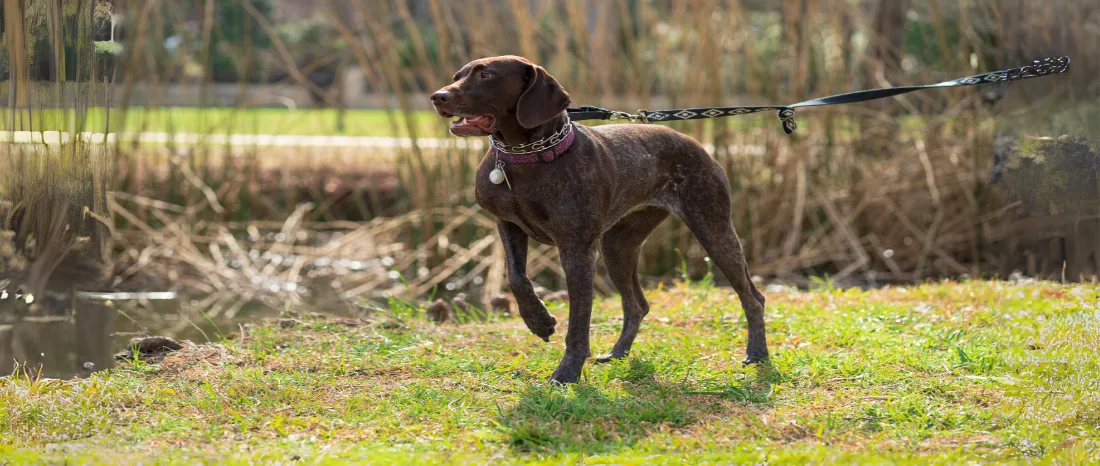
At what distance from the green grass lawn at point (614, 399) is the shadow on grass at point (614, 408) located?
0.01m

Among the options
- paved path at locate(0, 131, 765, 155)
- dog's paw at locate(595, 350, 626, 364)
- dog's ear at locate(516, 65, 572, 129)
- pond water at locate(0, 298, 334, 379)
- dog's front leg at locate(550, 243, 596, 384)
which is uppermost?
dog's ear at locate(516, 65, 572, 129)

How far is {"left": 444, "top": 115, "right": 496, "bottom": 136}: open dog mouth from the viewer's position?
13.2ft

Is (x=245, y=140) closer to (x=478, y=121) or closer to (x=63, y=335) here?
(x=63, y=335)

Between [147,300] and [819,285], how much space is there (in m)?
4.98

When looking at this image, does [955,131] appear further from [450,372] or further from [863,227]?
[450,372]

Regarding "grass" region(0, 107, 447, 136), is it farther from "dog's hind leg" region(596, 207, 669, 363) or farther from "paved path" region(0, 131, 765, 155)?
"dog's hind leg" region(596, 207, 669, 363)

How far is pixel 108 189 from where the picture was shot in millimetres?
5090

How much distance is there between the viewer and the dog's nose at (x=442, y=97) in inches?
153

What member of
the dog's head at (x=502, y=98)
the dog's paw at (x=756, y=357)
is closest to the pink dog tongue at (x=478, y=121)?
the dog's head at (x=502, y=98)

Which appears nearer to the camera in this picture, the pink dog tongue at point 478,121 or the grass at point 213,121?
the pink dog tongue at point 478,121

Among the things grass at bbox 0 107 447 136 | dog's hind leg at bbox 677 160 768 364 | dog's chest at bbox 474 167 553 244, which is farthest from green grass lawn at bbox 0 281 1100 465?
grass at bbox 0 107 447 136

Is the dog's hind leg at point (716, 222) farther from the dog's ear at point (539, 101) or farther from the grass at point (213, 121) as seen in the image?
the grass at point (213, 121)

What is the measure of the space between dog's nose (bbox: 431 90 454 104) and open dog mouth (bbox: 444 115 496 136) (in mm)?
108

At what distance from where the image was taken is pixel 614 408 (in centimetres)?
401
